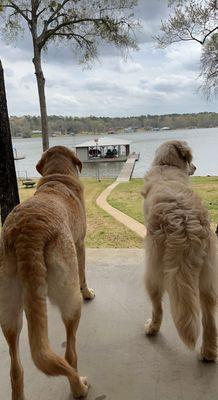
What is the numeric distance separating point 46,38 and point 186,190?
7062 millimetres

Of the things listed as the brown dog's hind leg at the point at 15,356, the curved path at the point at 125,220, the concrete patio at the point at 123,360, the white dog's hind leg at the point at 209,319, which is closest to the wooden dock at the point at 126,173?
the curved path at the point at 125,220

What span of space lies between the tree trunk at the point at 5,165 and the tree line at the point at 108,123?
139 inches

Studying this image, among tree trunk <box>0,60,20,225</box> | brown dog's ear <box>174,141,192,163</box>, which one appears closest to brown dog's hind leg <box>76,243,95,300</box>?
tree trunk <box>0,60,20,225</box>

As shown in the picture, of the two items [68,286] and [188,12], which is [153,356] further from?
[188,12]

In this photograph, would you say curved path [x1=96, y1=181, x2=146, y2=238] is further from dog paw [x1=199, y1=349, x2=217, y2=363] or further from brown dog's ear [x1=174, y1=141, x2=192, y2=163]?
dog paw [x1=199, y1=349, x2=217, y2=363]

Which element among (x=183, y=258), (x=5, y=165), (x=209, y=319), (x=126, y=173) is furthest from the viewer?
(x=126, y=173)

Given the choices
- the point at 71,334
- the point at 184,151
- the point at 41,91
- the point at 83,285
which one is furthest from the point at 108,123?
the point at 71,334

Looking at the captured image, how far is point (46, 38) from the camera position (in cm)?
822

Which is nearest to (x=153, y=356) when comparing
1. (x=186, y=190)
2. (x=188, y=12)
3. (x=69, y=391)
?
(x=69, y=391)

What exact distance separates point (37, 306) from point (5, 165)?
2.41m

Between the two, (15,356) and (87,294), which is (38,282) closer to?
(15,356)

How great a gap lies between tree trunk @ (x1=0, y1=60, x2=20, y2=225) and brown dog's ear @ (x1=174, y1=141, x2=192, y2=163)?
1.79m

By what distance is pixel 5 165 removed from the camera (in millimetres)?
3887

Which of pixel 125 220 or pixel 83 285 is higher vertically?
pixel 83 285
